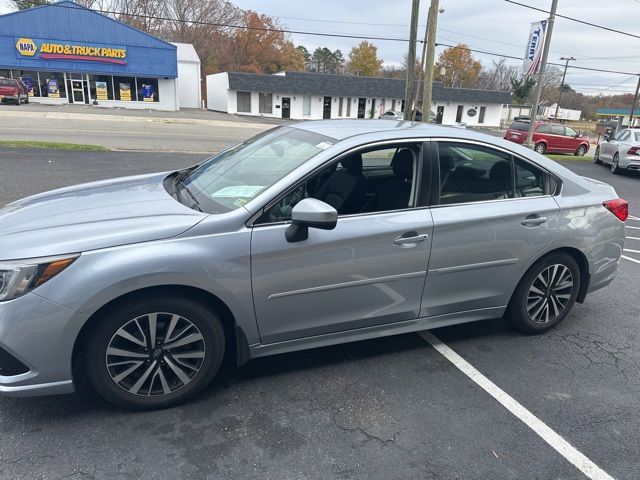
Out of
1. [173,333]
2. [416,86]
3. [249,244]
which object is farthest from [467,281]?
[416,86]

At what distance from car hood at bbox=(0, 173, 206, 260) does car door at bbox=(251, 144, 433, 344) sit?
0.54 metres

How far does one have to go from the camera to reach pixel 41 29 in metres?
36.8

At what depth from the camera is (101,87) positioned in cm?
4003

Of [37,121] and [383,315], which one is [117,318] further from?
[37,121]

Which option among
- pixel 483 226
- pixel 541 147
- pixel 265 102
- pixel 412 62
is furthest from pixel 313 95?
pixel 483 226

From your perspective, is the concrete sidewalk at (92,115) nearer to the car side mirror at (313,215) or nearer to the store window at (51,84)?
the store window at (51,84)

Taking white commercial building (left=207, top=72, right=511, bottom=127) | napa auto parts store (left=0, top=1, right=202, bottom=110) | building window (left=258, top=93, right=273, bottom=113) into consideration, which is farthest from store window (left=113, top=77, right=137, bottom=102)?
building window (left=258, top=93, right=273, bottom=113)

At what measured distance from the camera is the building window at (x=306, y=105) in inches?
1913

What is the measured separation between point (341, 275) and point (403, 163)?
1.08 m

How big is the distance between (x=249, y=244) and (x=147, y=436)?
1.18m

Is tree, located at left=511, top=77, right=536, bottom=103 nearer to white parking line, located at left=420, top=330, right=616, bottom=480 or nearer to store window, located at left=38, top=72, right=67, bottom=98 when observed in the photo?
store window, located at left=38, top=72, right=67, bottom=98

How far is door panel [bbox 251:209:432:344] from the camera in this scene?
111 inches

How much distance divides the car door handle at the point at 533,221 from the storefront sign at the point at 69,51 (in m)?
42.3

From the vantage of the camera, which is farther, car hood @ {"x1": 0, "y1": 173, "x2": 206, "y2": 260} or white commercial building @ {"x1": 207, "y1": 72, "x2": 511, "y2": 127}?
white commercial building @ {"x1": 207, "y1": 72, "x2": 511, "y2": 127}
